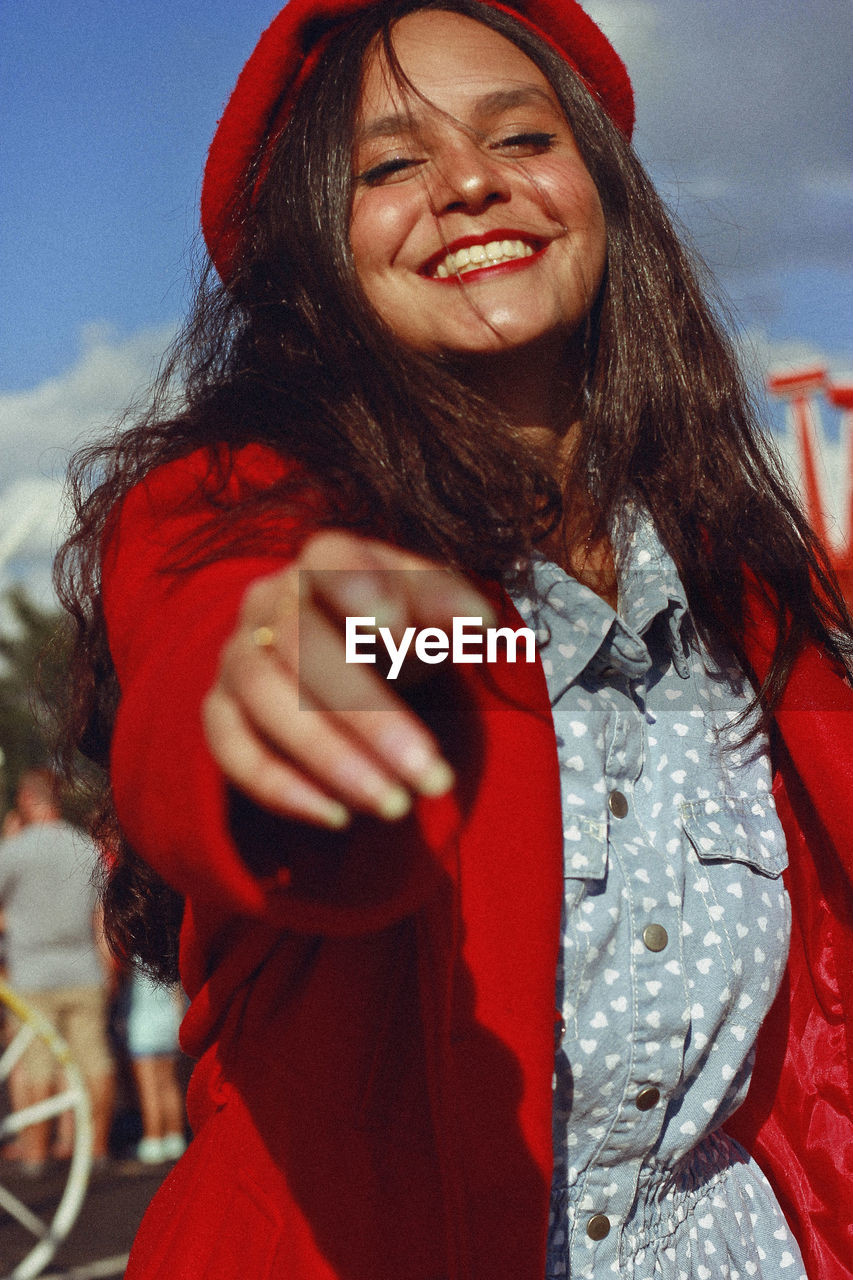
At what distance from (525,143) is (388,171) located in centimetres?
17

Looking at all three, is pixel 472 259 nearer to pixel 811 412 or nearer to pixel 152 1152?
pixel 152 1152

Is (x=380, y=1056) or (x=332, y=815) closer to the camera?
(x=332, y=815)

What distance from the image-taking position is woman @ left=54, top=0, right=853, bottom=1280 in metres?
0.68

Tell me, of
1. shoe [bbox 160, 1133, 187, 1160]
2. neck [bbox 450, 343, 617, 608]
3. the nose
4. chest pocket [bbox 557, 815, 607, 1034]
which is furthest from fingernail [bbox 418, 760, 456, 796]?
shoe [bbox 160, 1133, 187, 1160]

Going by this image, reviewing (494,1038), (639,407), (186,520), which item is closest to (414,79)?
(639,407)

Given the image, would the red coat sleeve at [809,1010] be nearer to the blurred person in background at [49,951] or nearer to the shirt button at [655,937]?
the shirt button at [655,937]

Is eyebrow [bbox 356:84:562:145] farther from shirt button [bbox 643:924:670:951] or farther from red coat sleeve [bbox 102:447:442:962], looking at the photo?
shirt button [bbox 643:924:670:951]

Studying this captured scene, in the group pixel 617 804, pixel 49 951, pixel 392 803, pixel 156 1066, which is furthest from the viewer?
pixel 156 1066

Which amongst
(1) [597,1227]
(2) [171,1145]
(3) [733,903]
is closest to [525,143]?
(3) [733,903]

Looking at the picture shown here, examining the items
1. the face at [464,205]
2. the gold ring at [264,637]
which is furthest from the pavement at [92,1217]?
the gold ring at [264,637]

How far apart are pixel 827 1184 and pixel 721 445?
87 cm

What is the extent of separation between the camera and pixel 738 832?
125 cm

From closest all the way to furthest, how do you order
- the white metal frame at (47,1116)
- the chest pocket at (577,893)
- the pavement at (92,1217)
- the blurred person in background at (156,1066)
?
the chest pocket at (577,893), the white metal frame at (47,1116), the pavement at (92,1217), the blurred person in background at (156,1066)

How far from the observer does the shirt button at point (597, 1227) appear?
1.13m
